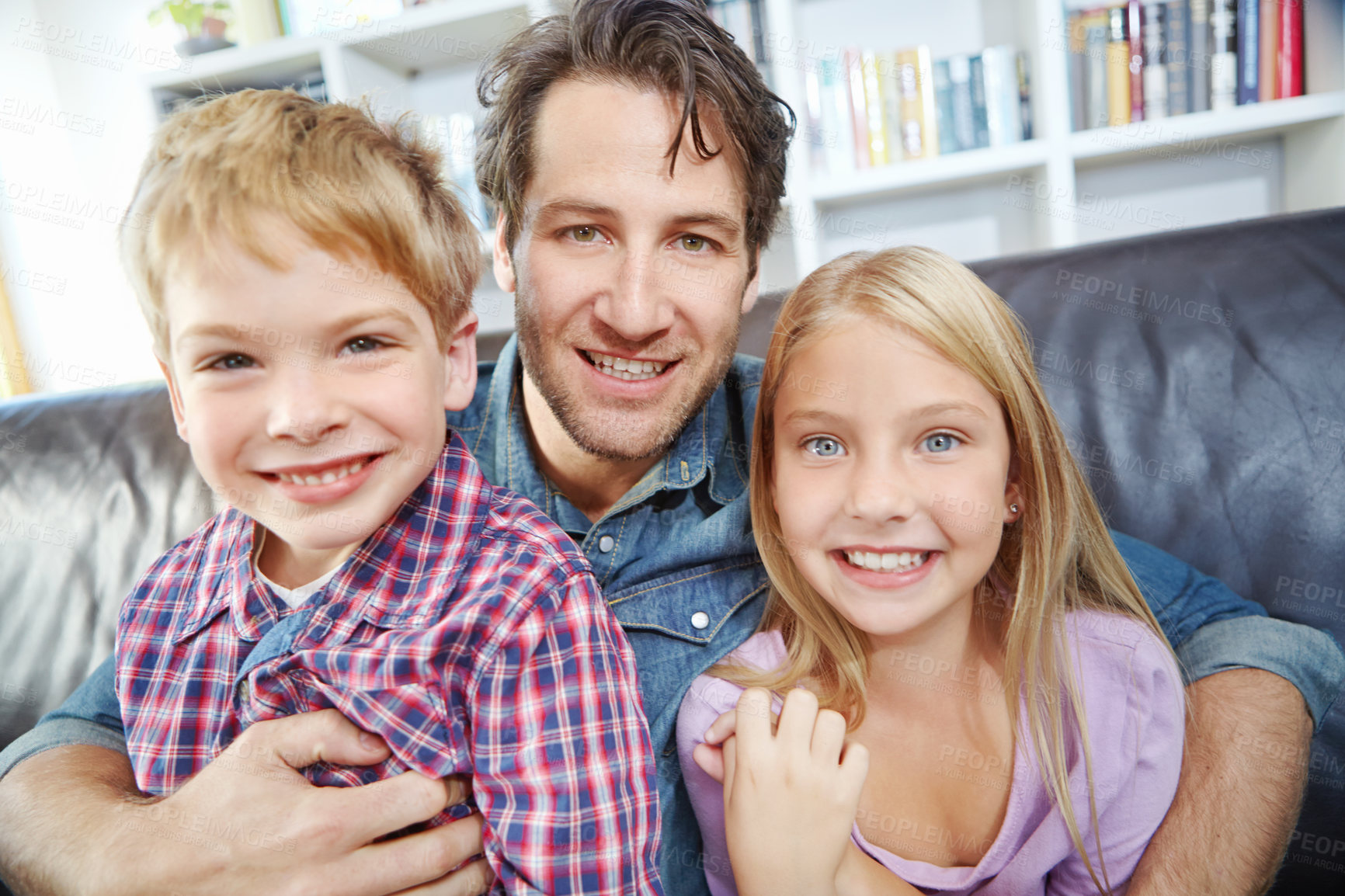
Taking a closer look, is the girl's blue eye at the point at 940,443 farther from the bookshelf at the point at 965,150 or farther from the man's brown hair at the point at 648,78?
the bookshelf at the point at 965,150

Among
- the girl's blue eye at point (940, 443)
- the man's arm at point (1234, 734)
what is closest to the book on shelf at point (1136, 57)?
the man's arm at point (1234, 734)

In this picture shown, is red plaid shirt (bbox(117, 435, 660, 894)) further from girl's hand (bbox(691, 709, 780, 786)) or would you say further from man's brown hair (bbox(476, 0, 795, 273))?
man's brown hair (bbox(476, 0, 795, 273))

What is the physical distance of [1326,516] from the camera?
1.16 metres

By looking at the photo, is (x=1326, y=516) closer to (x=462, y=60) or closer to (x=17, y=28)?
(x=462, y=60)

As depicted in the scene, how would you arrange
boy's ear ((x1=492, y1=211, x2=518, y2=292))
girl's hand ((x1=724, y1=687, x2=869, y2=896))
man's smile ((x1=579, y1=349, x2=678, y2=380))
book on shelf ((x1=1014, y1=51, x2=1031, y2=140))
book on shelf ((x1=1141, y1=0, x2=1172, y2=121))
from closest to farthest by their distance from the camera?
girl's hand ((x1=724, y1=687, x2=869, y2=896)), man's smile ((x1=579, y1=349, x2=678, y2=380)), boy's ear ((x1=492, y1=211, x2=518, y2=292)), book on shelf ((x1=1141, y1=0, x2=1172, y2=121)), book on shelf ((x1=1014, y1=51, x2=1031, y2=140))

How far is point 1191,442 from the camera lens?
1.23m

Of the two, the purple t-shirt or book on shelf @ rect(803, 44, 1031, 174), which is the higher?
book on shelf @ rect(803, 44, 1031, 174)

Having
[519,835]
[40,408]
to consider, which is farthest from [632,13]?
[40,408]

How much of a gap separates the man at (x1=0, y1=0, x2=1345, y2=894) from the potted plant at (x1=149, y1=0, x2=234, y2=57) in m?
1.75

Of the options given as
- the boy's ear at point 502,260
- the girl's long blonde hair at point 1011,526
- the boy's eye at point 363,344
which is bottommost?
the girl's long blonde hair at point 1011,526

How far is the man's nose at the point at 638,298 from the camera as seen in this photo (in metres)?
1.12

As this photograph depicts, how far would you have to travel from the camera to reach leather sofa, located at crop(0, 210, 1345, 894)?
1162mm

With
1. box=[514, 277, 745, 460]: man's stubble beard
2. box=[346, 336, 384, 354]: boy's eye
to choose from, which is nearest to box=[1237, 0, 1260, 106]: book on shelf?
box=[514, 277, 745, 460]: man's stubble beard

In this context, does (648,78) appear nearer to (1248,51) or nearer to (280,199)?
(280,199)
